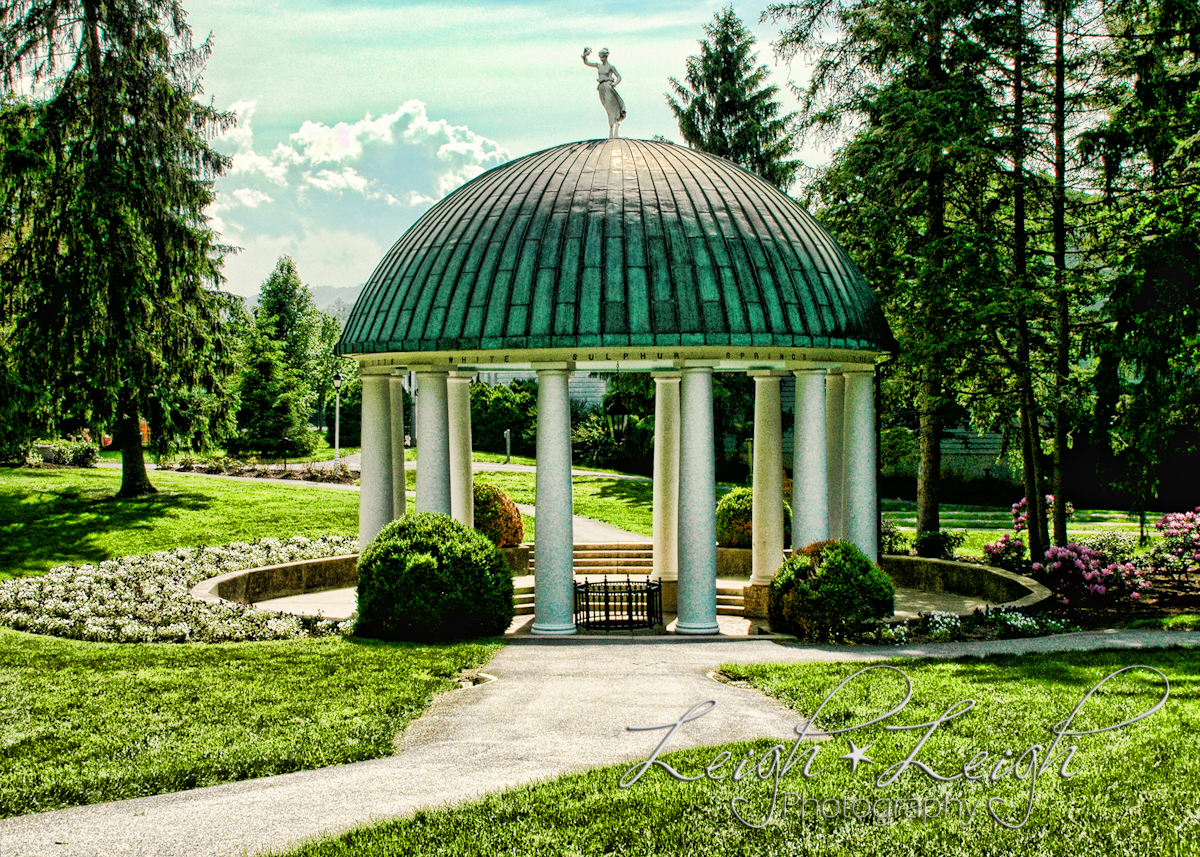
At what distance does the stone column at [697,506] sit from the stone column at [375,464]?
6007mm

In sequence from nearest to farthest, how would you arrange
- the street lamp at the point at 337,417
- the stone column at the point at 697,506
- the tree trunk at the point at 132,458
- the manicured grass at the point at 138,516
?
the stone column at the point at 697,506
the manicured grass at the point at 138,516
the tree trunk at the point at 132,458
the street lamp at the point at 337,417

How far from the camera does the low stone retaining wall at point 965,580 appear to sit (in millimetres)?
19500

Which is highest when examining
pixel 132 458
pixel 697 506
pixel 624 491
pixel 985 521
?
pixel 132 458

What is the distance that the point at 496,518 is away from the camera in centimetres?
2428

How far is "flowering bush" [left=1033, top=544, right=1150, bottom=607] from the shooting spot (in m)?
19.3

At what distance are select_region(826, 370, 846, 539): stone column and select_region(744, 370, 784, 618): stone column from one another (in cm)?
103

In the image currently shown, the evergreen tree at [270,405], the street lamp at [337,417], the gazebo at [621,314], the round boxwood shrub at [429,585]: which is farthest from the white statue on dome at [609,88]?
the evergreen tree at [270,405]

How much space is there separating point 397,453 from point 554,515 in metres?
4.68

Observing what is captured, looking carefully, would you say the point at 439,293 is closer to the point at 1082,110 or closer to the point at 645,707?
the point at 645,707

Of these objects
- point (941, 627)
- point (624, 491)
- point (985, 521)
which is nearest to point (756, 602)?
point (941, 627)

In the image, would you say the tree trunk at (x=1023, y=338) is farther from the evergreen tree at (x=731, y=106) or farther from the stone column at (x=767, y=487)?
the evergreen tree at (x=731, y=106)

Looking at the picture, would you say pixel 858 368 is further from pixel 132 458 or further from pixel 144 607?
pixel 132 458

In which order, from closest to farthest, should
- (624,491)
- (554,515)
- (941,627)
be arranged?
1. (941,627)
2. (554,515)
3. (624,491)

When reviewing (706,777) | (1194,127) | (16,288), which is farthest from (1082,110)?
(16,288)
